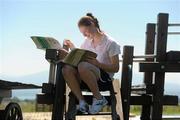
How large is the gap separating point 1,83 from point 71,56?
5.30ft

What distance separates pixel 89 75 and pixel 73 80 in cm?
21

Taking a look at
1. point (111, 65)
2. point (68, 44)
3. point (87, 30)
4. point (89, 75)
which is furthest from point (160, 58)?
point (89, 75)

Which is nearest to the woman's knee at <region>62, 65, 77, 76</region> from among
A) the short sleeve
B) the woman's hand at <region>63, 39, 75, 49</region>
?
the short sleeve

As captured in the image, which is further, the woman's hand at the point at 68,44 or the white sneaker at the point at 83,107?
the woman's hand at the point at 68,44

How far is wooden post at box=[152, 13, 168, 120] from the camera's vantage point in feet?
26.3

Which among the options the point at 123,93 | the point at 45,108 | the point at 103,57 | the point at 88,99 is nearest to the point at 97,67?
the point at 103,57

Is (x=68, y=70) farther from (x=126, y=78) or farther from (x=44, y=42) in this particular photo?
(x=126, y=78)

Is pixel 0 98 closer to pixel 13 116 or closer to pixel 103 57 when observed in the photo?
pixel 13 116

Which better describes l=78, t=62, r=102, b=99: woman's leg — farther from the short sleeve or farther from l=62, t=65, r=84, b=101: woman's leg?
the short sleeve

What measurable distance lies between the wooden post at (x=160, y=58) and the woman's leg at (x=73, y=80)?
1.92m

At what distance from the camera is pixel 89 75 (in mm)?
6391

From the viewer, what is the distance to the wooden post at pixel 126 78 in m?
7.50

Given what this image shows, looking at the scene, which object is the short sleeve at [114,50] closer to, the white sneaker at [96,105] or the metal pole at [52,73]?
the white sneaker at [96,105]

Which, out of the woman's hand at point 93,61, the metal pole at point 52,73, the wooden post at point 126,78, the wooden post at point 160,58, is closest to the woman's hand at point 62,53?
the metal pole at point 52,73
